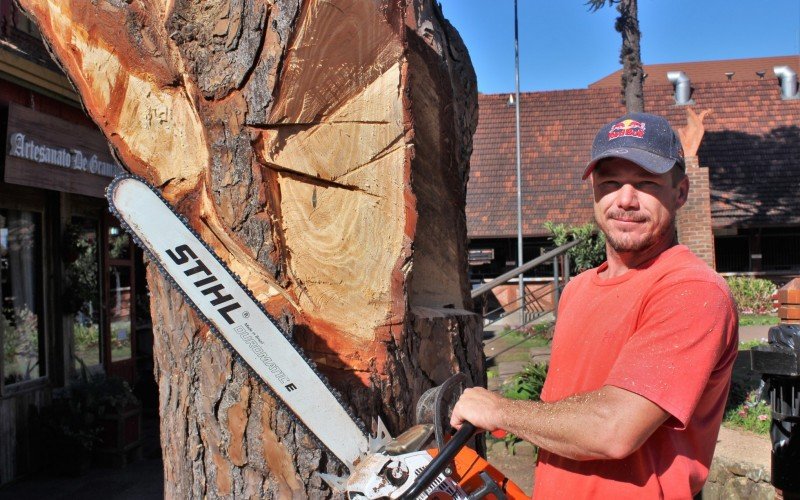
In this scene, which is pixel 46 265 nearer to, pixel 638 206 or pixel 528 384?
pixel 528 384

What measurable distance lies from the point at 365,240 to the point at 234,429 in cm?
61

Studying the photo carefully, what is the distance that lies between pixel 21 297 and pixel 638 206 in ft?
18.4

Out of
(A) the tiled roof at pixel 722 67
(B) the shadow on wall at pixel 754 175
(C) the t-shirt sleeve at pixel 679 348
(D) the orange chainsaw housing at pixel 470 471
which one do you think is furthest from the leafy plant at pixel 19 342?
(A) the tiled roof at pixel 722 67

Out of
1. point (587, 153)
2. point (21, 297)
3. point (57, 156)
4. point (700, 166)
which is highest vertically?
point (587, 153)

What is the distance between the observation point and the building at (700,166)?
1580cm

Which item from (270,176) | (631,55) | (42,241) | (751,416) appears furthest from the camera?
(631,55)

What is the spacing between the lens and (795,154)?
1658 cm

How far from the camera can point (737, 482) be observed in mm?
4148

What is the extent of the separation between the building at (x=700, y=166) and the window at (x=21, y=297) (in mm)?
10607

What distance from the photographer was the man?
1299mm

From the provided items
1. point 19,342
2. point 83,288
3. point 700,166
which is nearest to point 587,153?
point 700,166

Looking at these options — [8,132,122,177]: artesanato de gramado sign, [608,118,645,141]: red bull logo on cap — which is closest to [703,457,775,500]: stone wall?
[608,118,645,141]: red bull logo on cap

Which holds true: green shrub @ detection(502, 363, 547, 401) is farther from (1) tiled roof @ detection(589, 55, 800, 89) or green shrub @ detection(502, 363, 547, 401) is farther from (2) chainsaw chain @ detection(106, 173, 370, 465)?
(1) tiled roof @ detection(589, 55, 800, 89)

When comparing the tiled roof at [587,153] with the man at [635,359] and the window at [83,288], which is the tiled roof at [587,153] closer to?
the window at [83,288]
